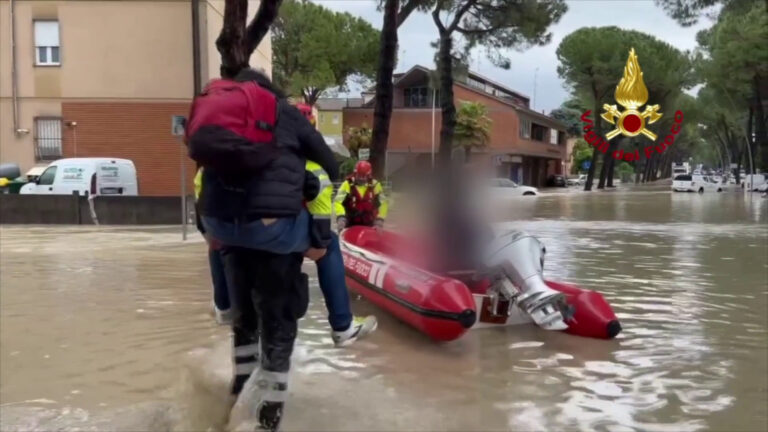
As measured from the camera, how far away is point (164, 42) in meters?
25.3

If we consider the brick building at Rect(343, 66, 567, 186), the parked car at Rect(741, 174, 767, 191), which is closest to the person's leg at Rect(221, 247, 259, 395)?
the brick building at Rect(343, 66, 567, 186)

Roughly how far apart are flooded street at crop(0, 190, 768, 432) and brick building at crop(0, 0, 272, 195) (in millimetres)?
16352

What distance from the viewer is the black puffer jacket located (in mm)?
3373

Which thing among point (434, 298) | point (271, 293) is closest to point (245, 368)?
point (271, 293)

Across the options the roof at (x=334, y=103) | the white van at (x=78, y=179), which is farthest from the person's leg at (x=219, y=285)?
the roof at (x=334, y=103)

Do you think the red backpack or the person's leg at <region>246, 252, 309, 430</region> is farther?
the person's leg at <region>246, 252, 309, 430</region>

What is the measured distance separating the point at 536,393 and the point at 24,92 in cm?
2524

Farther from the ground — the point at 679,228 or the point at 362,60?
the point at 362,60

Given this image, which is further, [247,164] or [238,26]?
[238,26]

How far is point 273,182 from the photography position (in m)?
3.39

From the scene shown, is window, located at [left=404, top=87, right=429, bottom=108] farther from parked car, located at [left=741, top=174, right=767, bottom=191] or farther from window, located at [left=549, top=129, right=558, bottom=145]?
parked car, located at [left=741, top=174, right=767, bottom=191]

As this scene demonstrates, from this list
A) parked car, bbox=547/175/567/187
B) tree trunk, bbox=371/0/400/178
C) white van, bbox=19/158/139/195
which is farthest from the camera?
parked car, bbox=547/175/567/187

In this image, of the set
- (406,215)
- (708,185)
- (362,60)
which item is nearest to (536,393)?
(406,215)

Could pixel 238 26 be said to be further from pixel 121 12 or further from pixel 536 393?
pixel 121 12
